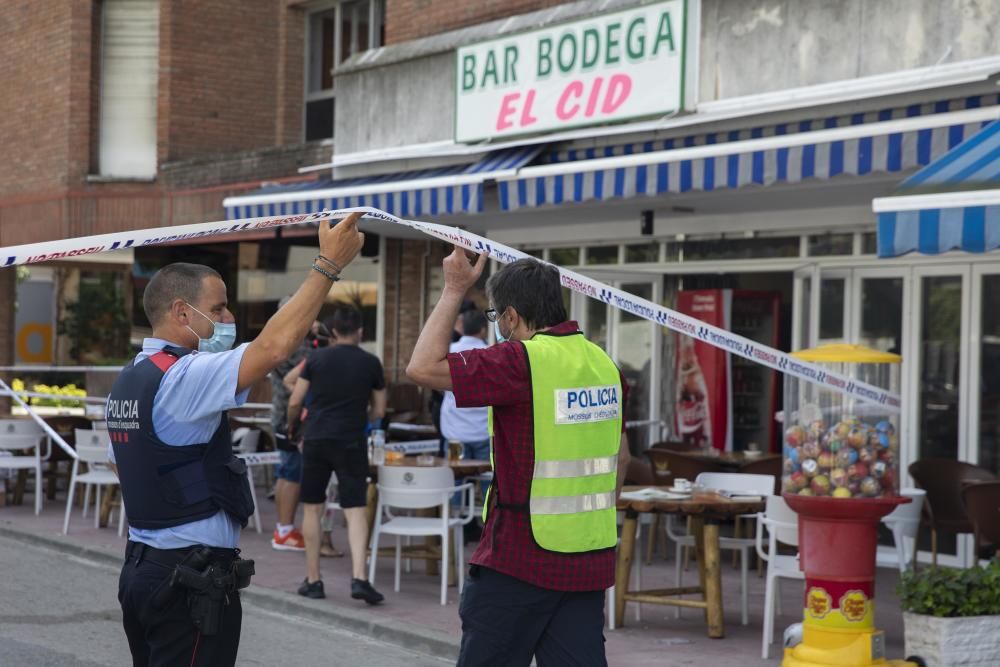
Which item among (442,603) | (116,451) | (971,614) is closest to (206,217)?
(442,603)

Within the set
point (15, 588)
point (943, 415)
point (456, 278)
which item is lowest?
point (15, 588)

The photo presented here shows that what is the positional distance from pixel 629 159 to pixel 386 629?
4.47 meters

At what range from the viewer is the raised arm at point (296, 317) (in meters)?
3.78

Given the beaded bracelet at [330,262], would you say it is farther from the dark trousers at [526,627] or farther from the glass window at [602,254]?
the glass window at [602,254]

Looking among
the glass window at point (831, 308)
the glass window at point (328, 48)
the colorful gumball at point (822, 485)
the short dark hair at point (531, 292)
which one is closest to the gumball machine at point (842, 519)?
the colorful gumball at point (822, 485)

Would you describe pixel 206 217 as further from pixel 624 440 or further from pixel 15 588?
pixel 624 440

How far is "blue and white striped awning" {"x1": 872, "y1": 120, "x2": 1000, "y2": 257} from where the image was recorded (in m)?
6.61

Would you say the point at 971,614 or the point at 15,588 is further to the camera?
the point at 15,588

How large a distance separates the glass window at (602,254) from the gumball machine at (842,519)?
7067mm

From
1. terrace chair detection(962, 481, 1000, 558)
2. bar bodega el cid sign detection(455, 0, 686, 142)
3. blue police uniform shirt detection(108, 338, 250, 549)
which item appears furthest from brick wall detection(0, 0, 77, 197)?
blue police uniform shirt detection(108, 338, 250, 549)

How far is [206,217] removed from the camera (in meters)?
18.0

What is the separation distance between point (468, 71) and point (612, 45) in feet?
6.50

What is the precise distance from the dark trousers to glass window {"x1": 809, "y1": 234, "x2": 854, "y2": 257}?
784 cm

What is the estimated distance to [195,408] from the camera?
12.9 ft
